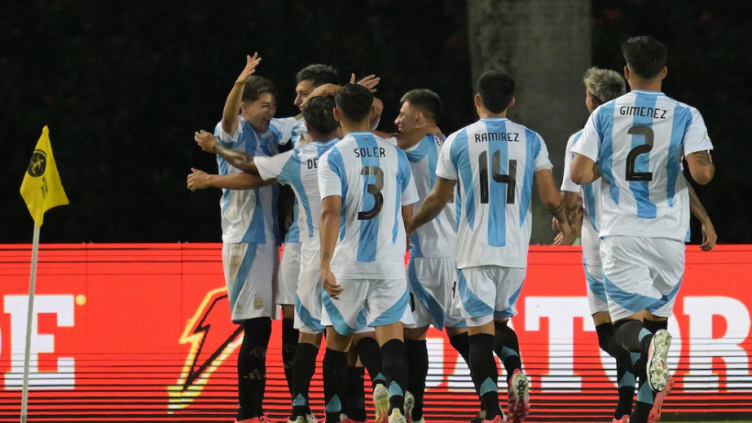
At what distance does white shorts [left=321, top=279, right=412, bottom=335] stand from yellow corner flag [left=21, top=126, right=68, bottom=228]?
6.56ft

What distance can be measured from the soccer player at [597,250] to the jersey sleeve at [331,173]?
1.33 metres

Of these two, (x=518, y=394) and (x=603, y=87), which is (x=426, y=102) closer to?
(x=603, y=87)

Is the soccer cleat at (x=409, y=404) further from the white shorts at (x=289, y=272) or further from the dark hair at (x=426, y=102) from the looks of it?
the dark hair at (x=426, y=102)

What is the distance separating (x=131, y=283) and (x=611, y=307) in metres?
3.64

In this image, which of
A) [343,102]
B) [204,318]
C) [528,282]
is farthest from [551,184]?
[204,318]

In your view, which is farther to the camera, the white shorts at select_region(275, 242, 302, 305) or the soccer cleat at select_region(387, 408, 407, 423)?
the white shorts at select_region(275, 242, 302, 305)

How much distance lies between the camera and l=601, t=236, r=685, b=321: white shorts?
19.6 feet

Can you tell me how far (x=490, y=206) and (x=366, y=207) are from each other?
0.68 m

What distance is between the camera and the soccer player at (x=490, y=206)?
21.1 feet

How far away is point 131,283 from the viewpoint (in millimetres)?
8250

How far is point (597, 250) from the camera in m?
6.86

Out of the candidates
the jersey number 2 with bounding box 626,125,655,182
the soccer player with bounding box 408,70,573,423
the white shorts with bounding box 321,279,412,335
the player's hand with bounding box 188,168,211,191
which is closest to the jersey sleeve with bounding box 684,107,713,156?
the jersey number 2 with bounding box 626,125,655,182

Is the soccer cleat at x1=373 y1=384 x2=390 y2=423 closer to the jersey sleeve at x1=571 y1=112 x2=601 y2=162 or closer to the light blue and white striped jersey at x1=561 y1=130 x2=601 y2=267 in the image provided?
the light blue and white striped jersey at x1=561 y1=130 x2=601 y2=267

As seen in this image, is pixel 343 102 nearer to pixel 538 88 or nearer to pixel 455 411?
pixel 455 411
